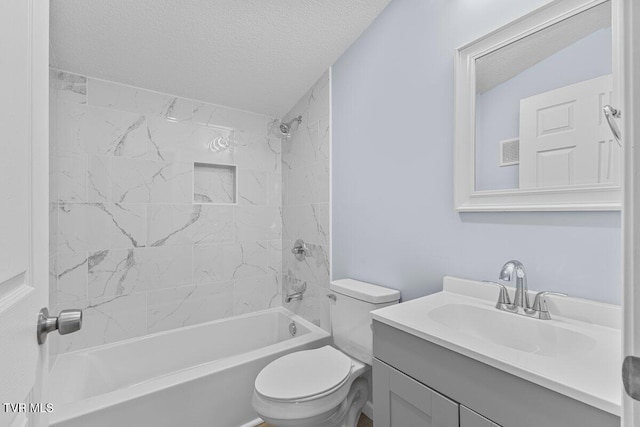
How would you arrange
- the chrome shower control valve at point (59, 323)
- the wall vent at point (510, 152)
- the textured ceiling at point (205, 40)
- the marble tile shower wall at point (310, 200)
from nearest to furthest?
the chrome shower control valve at point (59, 323)
the wall vent at point (510, 152)
the textured ceiling at point (205, 40)
the marble tile shower wall at point (310, 200)

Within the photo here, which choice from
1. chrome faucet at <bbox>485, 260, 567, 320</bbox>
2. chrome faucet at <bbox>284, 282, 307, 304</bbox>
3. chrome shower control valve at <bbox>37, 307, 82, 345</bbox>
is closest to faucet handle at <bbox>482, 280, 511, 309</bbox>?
chrome faucet at <bbox>485, 260, 567, 320</bbox>

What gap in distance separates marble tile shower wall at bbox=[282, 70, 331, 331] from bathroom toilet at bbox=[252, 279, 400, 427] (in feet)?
1.32

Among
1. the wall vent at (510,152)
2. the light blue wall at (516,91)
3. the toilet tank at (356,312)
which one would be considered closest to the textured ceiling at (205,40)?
the light blue wall at (516,91)

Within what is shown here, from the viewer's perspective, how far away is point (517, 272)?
1.07 m

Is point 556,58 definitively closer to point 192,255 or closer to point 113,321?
point 192,255

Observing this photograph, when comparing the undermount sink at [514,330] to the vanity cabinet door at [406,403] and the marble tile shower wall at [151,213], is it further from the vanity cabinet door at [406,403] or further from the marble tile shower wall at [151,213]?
the marble tile shower wall at [151,213]

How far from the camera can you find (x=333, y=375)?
1396mm

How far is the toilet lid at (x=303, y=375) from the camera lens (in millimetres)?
1278

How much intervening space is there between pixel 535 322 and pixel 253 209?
203cm

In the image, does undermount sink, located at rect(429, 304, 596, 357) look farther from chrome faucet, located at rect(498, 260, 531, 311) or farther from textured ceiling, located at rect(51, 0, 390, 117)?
textured ceiling, located at rect(51, 0, 390, 117)

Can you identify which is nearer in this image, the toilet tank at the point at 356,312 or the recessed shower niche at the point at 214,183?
the toilet tank at the point at 356,312

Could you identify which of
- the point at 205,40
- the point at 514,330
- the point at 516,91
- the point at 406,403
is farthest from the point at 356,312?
the point at 205,40

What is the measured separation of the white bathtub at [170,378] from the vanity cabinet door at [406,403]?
2.76ft

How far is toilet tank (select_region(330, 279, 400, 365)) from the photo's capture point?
1.56 metres
